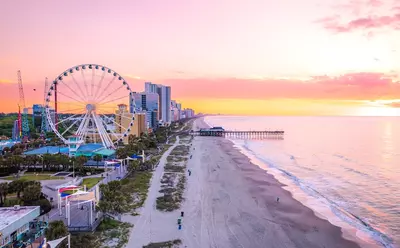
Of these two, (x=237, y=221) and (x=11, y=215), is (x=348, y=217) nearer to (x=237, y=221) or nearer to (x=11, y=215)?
(x=237, y=221)

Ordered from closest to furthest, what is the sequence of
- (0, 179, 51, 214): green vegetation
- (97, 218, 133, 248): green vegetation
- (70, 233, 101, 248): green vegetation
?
(70, 233, 101, 248): green vegetation < (97, 218, 133, 248): green vegetation < (0, 179, 51, 214): green vegetation

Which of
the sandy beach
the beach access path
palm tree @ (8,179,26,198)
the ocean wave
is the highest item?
palm tree @ (8,179,26,198)

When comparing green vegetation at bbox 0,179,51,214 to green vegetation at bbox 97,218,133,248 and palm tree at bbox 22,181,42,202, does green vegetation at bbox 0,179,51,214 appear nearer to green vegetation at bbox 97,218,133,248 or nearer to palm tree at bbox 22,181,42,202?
palm tree at bbox 22,181,42,202

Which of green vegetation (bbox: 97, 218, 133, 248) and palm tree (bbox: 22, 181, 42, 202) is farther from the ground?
palm tree (bbox: 22, 181, 42, 202)

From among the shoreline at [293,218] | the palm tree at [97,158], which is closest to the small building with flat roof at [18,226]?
the shoreline at [293,218]

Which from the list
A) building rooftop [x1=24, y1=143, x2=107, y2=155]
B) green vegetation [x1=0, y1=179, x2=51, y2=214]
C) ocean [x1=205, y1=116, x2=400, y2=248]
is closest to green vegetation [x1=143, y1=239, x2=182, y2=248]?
green vegetation [x1=0, y1=179, x2=51, y2=214]

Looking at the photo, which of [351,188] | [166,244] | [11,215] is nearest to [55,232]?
[11,215]
